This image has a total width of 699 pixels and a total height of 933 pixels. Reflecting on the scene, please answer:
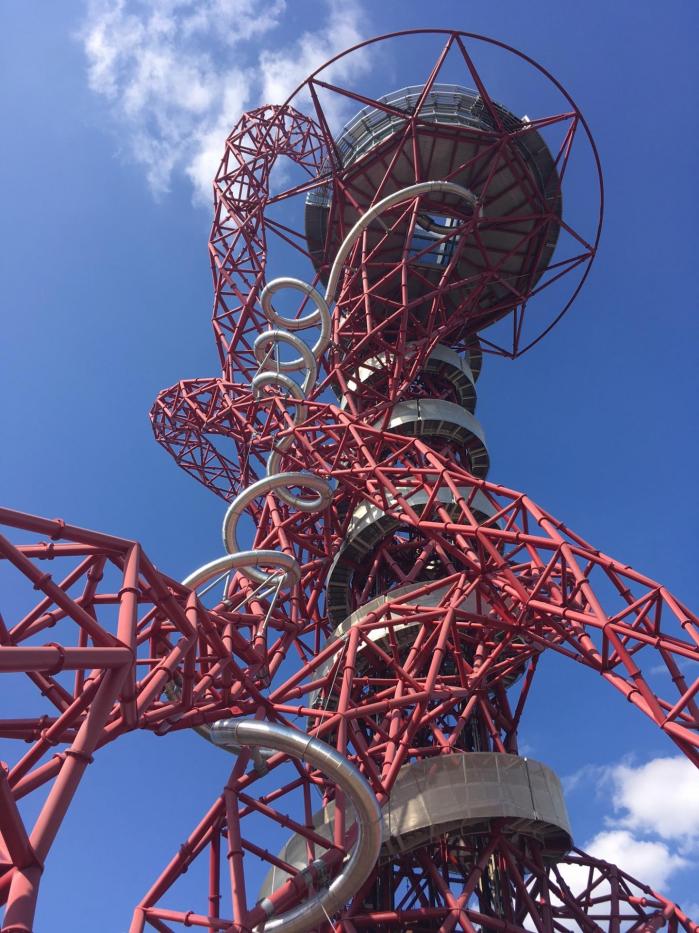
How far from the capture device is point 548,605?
1903cm

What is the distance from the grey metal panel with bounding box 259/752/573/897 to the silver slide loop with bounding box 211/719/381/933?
2.86 m

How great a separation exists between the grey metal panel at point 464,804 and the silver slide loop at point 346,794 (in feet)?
9.39

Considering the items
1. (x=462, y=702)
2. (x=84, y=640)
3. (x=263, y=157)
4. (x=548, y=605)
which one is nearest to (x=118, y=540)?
(x=84, y=640)

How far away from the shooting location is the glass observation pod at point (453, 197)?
3391cm

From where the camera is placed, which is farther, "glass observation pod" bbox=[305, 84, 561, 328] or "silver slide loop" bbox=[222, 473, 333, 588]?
"glass observation pod" bbox=[305, 84, 561, 328]

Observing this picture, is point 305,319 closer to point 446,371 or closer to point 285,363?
point 285,363

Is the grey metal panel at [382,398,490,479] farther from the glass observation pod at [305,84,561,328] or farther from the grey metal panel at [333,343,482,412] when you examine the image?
the glass observation pod at [305,84,561,328]

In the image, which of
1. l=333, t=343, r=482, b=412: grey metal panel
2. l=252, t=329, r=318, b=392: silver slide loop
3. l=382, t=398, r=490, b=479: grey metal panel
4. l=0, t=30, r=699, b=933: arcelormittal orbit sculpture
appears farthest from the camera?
l=333, t=343, r=482, b=412: grey metal panel

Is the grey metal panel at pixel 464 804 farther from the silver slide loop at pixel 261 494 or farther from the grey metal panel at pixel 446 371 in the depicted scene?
the grey metal panel at pixel 446 371

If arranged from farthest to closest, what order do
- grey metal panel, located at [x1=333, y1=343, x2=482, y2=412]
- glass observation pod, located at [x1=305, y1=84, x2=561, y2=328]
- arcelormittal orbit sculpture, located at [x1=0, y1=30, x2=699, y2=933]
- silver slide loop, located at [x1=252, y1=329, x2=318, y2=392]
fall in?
1. grey metal panel, located at [x1=333, y1=343, x2=482, y2=412]
2. glass observation pod, located at [x1=305, y1=84, x2=561, y2=328]
3. silver slide loop, located at [x1=252, y1=329, x2=318, y2=392]
4. arcelormittal orbit sculpture, located at [x1=0, y1=30, x2=699, y2=933]

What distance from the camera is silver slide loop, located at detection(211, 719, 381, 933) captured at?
15.5 meters

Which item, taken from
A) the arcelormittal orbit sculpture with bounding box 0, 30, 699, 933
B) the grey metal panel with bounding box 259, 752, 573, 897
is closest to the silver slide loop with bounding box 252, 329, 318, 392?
the arcelormittal orbit sculpture with bounding box 0, 30, 699, 933

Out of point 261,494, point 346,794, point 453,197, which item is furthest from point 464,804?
point 453,197

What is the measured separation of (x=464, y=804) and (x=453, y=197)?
26.6 metres
